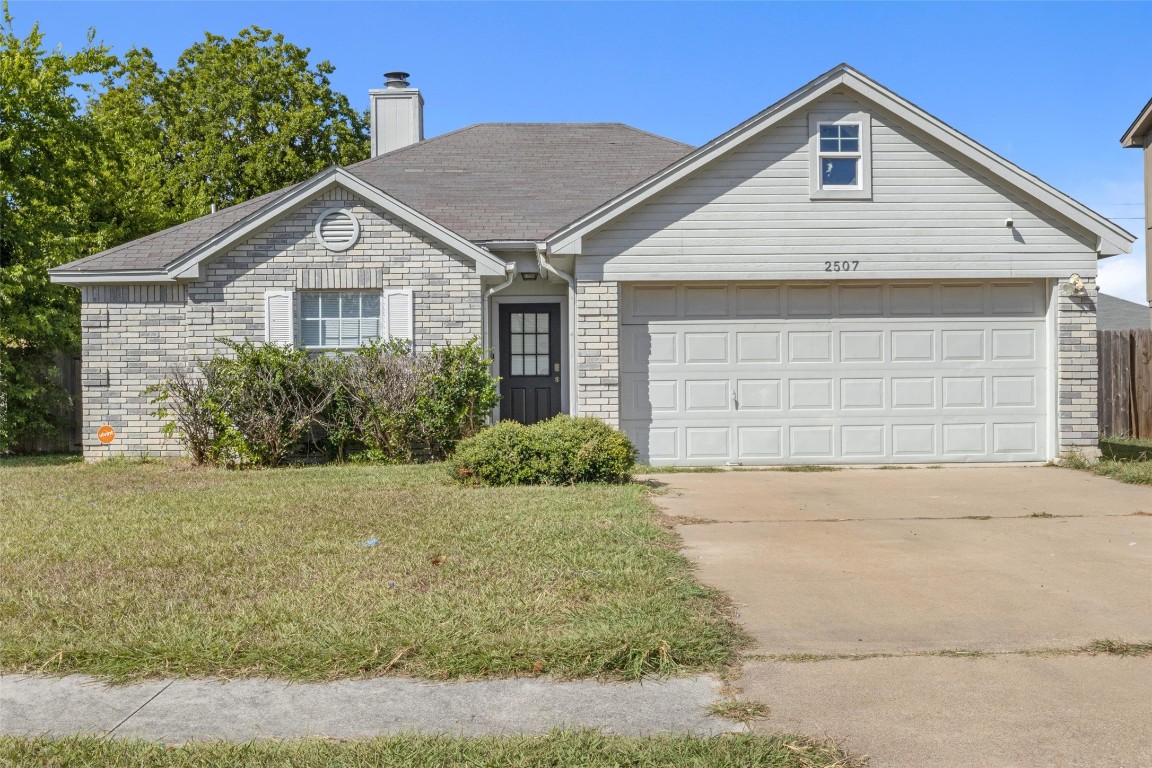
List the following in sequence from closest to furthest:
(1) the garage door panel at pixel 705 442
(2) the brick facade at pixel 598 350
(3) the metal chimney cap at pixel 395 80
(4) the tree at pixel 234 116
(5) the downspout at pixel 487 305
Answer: (2) the brick facade at pixel 598 350 → (1) the garage door panel at pixel 705 442 → (5) the downspout at pixel 487 305 → (3) the metal chimney cap at pixel 395 80 → (4) the tree at pixel 234 116

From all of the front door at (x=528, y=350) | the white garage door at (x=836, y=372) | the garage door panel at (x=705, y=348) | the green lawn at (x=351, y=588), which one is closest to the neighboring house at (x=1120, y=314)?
the white garage door at (x=836, y=372)

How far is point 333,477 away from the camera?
11.6 meters

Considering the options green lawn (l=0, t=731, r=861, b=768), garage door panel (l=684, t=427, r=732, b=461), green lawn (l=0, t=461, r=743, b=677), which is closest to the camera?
green lawn (l=0, t=731, r=861, b=768)

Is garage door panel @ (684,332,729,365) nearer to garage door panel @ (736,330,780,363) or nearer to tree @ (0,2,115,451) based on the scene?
garage door panel @ (736,330,780,363)

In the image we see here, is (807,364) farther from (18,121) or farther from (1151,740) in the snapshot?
(18,121)

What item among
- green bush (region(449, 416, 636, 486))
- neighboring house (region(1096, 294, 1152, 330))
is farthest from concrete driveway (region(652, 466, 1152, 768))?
neighboring house (region(1096, 294, 1152, 330))

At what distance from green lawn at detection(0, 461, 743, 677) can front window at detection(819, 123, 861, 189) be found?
5.96 meters

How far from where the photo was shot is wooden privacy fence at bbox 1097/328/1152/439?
1742cm

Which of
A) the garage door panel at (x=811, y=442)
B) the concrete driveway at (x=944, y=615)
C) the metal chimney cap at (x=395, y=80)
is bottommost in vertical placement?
the concrete driveway at (x=944, y=615)

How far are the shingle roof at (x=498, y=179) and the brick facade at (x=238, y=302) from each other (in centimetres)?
67

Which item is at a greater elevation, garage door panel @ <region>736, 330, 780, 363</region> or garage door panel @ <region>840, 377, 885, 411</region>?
garage door panel @ <region>736, 330, 780, 363</region>

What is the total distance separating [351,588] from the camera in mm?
5930

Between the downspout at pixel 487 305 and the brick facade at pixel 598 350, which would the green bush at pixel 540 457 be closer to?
the brick facade at pixel 598 350

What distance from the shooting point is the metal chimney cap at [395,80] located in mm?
21516
